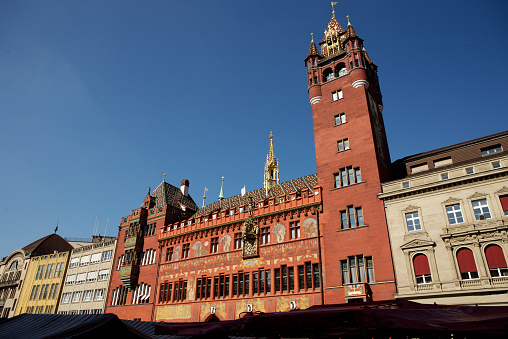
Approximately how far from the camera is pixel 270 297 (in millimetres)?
31047

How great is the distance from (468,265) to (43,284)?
59024 millimetres

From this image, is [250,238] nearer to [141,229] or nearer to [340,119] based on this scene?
[340,119]

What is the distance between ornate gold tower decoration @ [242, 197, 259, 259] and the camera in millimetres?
33906

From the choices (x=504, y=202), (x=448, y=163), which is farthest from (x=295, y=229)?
(x=504, y=202)

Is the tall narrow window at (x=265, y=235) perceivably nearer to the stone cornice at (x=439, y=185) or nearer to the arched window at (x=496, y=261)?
the stone cornice at (x=439, y=185)

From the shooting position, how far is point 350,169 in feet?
102

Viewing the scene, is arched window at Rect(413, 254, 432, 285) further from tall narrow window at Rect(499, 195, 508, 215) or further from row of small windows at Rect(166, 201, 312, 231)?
row of small windows at Rect(166, 201, 312, 231)

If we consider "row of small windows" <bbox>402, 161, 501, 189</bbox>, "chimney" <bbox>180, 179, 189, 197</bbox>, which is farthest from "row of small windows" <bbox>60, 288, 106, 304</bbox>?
"row of small windows" <bbox>402, 161, 501, 189</bbox>

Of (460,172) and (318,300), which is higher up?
(460,172)

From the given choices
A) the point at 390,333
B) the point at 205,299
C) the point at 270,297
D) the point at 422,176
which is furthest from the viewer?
the point at 205,299

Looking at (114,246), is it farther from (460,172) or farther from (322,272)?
(460,172)

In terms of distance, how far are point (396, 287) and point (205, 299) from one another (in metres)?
18.8

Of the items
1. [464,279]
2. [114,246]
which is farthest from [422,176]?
[114,246]

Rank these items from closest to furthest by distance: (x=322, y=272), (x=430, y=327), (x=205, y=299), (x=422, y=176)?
(x=430, y=327), (x=422, y=176), (x=322, y=272), (x=205, y=299)
